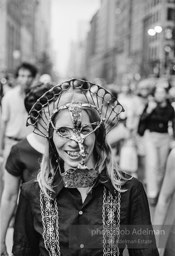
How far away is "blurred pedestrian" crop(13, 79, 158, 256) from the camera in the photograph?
2.41 m

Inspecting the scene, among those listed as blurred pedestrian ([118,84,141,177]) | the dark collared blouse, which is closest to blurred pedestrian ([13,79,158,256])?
the dark collared blouse

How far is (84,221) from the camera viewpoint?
94.7 inches

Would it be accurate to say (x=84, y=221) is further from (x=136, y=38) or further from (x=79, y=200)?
(x=136, y=38)

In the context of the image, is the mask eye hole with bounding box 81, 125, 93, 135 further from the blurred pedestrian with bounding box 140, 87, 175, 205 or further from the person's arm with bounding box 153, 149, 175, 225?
the blurred pedestrian with bounding box 140, 87, 175, 205

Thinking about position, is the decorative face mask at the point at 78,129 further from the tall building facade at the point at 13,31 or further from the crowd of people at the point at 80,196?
the tall building facade at the point at 13,31

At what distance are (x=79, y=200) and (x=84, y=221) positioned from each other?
0.10m

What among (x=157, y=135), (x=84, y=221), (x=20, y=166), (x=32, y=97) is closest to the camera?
(x=84, y=221)

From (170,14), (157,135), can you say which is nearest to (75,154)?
(157,135)

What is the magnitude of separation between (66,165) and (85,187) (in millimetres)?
227

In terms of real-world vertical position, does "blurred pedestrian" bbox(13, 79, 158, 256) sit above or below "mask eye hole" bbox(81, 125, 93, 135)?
below

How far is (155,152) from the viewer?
8828 millimetres


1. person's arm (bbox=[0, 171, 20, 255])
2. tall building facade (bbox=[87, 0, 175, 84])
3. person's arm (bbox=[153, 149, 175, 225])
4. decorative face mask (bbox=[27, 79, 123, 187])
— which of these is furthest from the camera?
tall building facade (bbox=[87, 0, 175, 84])

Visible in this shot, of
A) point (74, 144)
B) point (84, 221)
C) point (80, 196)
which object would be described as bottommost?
point (84, 221)

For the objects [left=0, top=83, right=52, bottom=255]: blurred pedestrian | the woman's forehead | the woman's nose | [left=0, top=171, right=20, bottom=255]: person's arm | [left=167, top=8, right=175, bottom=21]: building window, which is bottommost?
[left=0, top=171, right=20, bottom=255]: person's arm
